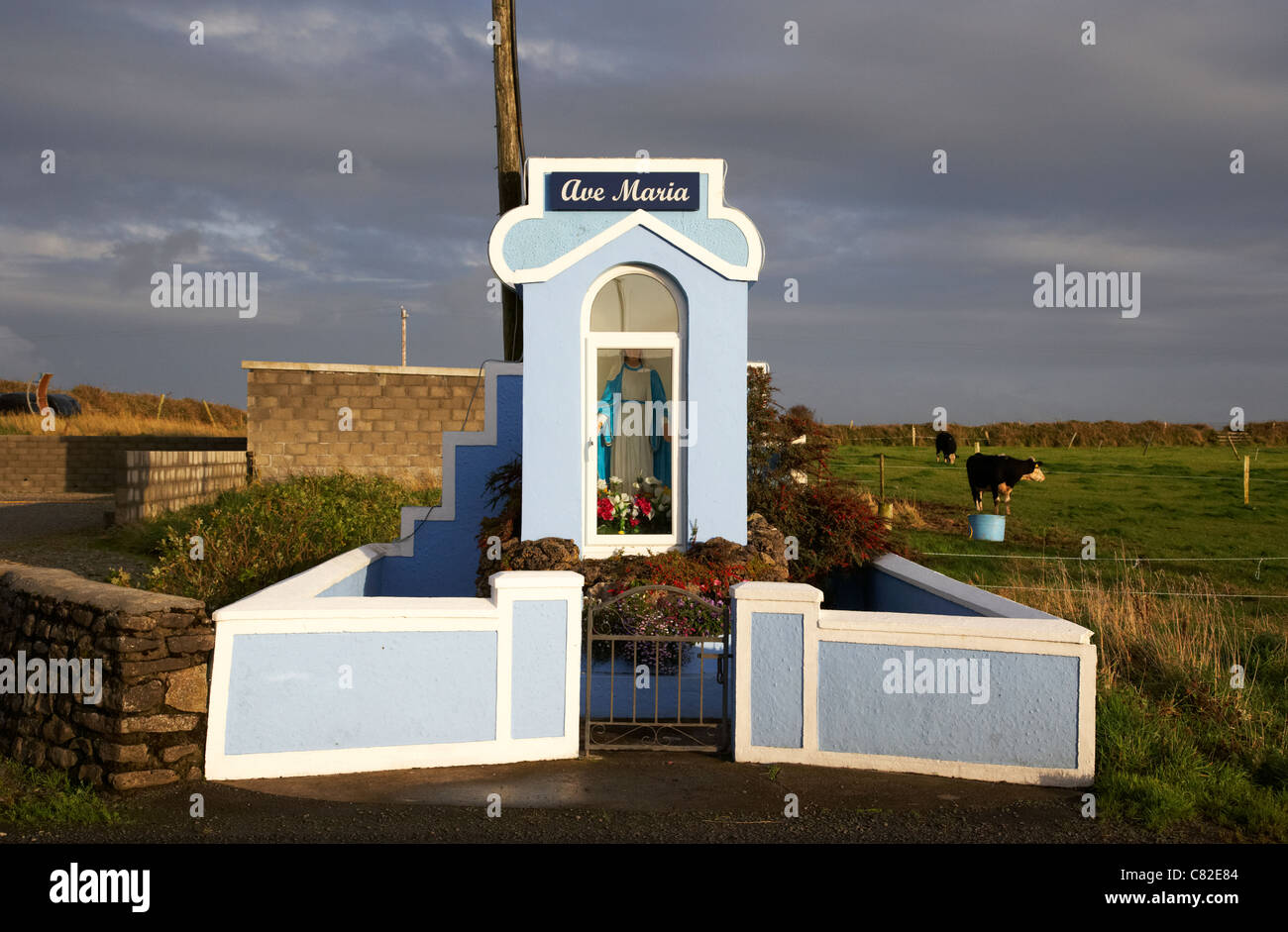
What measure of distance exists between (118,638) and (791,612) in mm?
4326

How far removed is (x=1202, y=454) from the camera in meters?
43.6

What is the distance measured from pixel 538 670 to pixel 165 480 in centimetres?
1329

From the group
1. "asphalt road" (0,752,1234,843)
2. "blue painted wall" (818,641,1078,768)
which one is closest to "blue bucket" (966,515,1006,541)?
"blue painted wall" (818,641,1078,768)

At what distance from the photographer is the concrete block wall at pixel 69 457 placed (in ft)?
88.6

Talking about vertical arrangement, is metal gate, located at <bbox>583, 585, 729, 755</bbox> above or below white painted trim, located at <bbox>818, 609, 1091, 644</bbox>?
below

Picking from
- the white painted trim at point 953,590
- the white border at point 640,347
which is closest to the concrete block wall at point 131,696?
the white border at point 640,347

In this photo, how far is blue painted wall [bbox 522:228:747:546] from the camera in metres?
10.1

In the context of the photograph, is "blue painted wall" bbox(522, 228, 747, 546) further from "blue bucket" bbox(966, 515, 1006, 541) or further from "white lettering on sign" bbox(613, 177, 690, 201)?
"blue bucket" bbox(966, 515, 1006, 541)

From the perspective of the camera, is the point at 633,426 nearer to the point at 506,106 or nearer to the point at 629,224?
the point at 629,224

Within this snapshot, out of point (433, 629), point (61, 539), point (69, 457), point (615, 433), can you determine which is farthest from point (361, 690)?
point (69, 457)

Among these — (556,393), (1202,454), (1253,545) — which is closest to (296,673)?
(556,393)

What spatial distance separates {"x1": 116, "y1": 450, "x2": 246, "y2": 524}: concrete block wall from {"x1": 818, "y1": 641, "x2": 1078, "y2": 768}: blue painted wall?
13615 millimetres

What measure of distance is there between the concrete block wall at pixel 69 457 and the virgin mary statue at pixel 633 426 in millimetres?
18393
